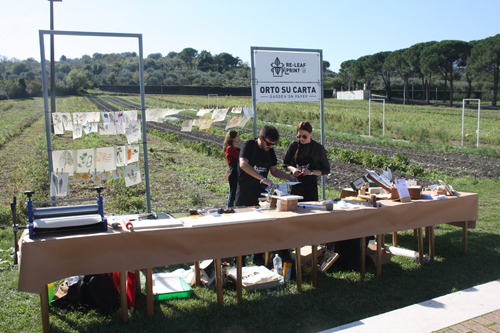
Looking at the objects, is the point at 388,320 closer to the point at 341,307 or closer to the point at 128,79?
the point at 341,307

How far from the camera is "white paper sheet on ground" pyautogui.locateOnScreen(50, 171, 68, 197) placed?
455 cm

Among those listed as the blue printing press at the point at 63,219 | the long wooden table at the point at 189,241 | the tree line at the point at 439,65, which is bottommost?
the long wooden table at the point at 189,241

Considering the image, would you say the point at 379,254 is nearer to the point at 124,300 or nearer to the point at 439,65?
the point at 124,300

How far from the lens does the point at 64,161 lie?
4.73 metres

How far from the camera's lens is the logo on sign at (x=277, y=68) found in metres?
5.68

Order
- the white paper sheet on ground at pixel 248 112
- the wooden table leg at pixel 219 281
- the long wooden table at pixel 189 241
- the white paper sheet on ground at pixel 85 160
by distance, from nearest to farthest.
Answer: the long wooden table at pixel 189 241, the wooden table leg at pixel 219 281, the white paper sheet on ground at pixel 85 160, the white paper sheet on ground at pixel 248 112

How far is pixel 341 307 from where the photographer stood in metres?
3.75

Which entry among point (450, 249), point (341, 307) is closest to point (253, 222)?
point (341, 307)

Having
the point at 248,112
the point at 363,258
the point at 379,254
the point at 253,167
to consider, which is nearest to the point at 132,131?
the point at 248,112

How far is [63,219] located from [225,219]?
1357 millimetres

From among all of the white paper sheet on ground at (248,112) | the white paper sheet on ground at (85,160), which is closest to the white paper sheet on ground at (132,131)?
the white paper sheet on ground at (85,160)

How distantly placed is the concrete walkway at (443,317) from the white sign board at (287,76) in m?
3.21

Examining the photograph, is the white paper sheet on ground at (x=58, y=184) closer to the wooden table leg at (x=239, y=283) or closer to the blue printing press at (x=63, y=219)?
the blue printing press at (x=63, y=219)

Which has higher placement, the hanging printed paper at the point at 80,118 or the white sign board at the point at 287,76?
the white sign board at the point at 287,76
